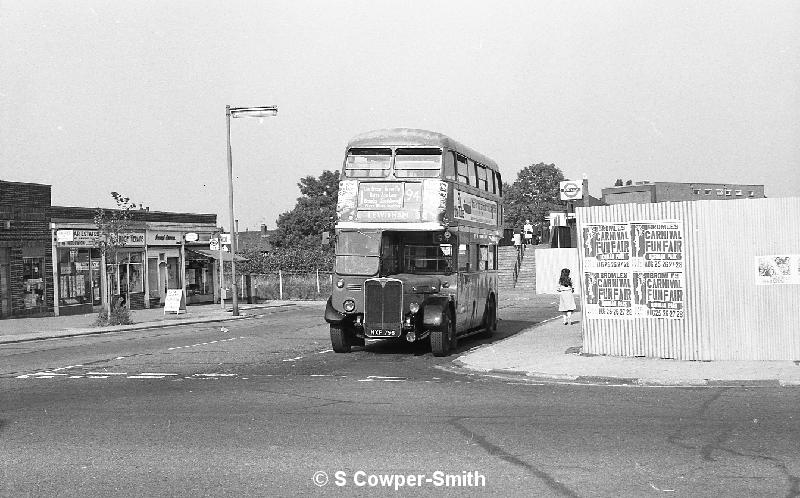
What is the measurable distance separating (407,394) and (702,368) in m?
5.33

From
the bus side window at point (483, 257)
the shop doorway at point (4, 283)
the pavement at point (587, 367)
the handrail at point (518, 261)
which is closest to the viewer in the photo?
the pavement at point (587, 367)

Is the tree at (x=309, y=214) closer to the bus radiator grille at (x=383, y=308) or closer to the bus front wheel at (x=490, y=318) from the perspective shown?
the bus front wheel at (x=490, y=318)

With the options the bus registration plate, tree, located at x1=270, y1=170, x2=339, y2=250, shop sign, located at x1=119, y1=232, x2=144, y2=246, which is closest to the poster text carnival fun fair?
the bus registration plate

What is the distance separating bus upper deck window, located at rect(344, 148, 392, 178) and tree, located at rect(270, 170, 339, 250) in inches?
2693

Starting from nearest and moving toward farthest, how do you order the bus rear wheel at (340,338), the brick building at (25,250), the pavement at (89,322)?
the bus rear wheel at (340,338) → the pavement at (89,322) → the brick building at (25,250)

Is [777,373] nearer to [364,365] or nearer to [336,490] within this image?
[364,365]

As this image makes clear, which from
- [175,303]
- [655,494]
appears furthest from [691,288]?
[175,303]

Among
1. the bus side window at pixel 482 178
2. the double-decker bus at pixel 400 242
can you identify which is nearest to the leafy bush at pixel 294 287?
the bus side window at pixel 482 178

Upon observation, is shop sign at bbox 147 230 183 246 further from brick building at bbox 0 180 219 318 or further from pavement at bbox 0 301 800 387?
pavement at bbox 0 301 800 387

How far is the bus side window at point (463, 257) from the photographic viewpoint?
65.9ft

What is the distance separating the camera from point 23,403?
12.5m

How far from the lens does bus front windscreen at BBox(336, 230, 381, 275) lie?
18969mm

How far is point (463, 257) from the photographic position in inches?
808

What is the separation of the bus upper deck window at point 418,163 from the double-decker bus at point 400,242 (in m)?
0.02
